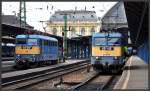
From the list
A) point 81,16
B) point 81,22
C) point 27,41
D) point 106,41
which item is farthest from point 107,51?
point 81,22

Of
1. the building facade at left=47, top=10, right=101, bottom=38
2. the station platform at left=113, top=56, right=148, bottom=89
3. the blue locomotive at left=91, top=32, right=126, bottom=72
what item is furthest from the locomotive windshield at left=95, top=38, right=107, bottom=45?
the building facade at left=47, top=10, right=101, bottom=38

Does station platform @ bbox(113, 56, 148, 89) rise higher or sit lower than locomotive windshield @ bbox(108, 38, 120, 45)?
lower

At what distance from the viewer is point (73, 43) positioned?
7338cm

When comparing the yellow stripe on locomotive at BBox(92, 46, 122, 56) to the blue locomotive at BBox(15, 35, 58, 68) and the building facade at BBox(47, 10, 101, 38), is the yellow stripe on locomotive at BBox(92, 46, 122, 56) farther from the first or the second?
the building facade at BBox(47, 10, 101, 38)

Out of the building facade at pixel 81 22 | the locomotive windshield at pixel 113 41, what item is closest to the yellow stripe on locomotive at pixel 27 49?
the locomotive windshield at pixel 113 41

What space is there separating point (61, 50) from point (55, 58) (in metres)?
9.72

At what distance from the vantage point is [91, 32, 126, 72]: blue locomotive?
95.2ft

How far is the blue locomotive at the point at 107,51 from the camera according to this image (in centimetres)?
2902

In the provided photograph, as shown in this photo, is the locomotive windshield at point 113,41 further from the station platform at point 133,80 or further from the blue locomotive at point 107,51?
the station platform at point 133,80

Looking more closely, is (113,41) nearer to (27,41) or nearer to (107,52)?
(107,52)

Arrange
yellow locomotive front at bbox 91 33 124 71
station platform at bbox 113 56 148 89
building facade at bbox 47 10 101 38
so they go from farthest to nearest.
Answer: building facade at bbox 47 10 101 38 → yellow locomotive front at bbox 91 33 124 71 → station platform at bbox 113 56 148 89

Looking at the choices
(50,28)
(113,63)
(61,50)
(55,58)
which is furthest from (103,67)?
(50,28)

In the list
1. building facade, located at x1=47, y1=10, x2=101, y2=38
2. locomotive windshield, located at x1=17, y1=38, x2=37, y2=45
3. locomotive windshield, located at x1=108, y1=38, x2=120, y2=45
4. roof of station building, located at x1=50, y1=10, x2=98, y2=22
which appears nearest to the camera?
locomotive windshield, located at x1=108, y1=38, x2=120, y2=45

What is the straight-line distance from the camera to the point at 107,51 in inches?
1152
